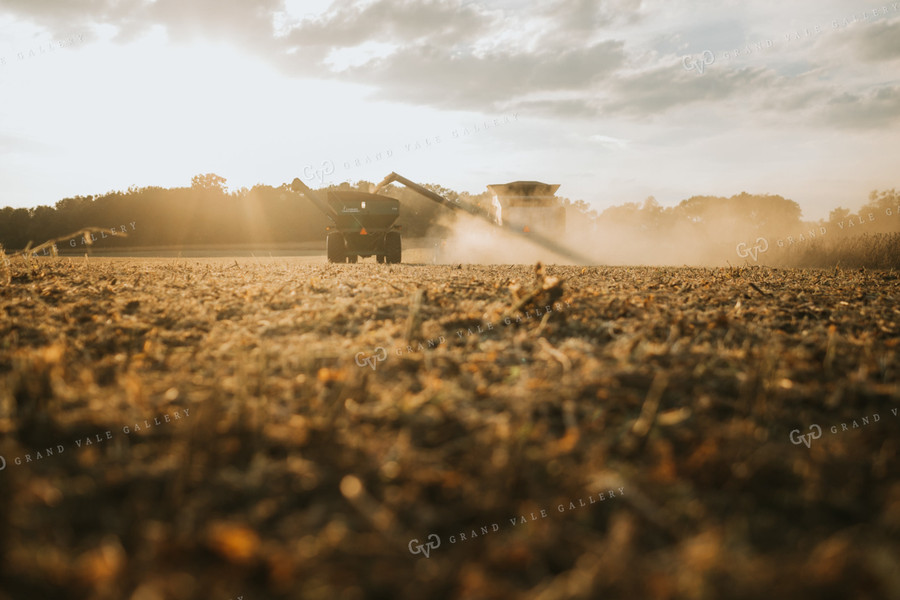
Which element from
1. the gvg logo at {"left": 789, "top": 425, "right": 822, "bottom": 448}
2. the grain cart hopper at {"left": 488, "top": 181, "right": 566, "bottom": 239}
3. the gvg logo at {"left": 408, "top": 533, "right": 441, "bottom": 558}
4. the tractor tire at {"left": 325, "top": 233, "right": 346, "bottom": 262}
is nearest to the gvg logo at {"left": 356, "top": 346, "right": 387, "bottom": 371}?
the gvg logo at {"left": 408, "top": 533, "right": 441, "bottom": 558}

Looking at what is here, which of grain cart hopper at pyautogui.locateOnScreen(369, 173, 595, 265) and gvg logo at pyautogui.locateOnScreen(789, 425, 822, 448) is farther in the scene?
grain cart hopper at pyautogui.locateOnScreen(369, 173, 595, 265)

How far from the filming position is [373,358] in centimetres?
324

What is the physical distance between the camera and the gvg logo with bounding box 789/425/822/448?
2118 millimetres

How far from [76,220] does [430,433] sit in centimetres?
5452

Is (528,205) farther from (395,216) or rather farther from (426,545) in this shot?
(426,545)

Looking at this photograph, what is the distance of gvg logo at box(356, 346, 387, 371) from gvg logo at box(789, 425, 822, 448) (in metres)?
2.20

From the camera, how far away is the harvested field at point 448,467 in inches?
52.1

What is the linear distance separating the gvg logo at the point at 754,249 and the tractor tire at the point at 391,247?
1539 cm

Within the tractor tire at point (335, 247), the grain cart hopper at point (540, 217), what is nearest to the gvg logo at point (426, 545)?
the tractor tire at point (335, 247)

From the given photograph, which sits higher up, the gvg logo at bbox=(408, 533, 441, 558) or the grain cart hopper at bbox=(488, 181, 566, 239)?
the grain cart hopper at bbox=(488, 181, 566, 239)

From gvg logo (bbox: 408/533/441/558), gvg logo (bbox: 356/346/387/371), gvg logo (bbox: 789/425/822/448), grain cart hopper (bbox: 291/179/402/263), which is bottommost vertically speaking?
gvg logo (bbox: 408/533/441/558)

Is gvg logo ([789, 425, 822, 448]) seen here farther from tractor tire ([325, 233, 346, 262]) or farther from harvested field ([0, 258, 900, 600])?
tractor tire ([325, 233, 346, 262])

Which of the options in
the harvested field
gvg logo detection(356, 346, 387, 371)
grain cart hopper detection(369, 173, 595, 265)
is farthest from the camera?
grain cart hopper detection(369, 173, 595, 265)

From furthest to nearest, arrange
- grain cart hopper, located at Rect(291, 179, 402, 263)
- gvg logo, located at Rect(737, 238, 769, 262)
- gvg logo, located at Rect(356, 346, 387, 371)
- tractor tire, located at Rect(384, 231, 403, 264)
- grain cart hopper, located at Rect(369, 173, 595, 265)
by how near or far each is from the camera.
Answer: grain cart hopper, located at Rect(369, 173, 595, 265) → gvg logo, located at Rect(737, 238, 769, 262) → tractor tire, located at Rect(384, 231, 403, 264) → grain cart hopper, located at Rect(291, 179, 402, 263) → gvg logo, located at Rect(356, 346, 387, 371)
